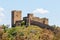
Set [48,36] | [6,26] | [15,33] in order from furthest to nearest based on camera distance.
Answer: [6,26] < [15,33] < [48,36]

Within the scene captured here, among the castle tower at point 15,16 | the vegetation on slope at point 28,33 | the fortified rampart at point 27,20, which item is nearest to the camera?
the vegetation on slope at point 28,33

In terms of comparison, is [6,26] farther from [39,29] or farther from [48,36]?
[48,36]

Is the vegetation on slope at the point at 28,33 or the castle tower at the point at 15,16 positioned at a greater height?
the castle tower at the point at 15,16

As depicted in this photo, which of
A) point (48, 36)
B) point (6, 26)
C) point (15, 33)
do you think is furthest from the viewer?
point (6, 26)

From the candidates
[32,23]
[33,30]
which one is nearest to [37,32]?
[33,30]

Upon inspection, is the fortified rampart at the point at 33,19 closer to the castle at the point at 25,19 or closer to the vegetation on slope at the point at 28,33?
the castle at the point at 25,19

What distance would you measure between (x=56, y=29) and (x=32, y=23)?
478cm

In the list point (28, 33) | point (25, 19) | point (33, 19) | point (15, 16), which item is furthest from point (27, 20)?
point (28, 33)

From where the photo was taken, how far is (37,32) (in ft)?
182

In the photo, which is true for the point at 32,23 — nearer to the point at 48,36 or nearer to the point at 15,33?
the point at 15,33

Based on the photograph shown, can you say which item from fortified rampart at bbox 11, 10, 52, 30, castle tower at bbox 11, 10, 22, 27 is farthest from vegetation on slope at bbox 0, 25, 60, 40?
castle tower at bbox 11, 10, 22, 27

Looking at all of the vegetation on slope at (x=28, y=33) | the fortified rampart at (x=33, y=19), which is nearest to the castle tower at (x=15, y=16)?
the fortified rampart at (x=33, y=19)

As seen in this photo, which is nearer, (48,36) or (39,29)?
(48,36)

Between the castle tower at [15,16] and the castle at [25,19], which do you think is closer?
the castle at [25,19]
